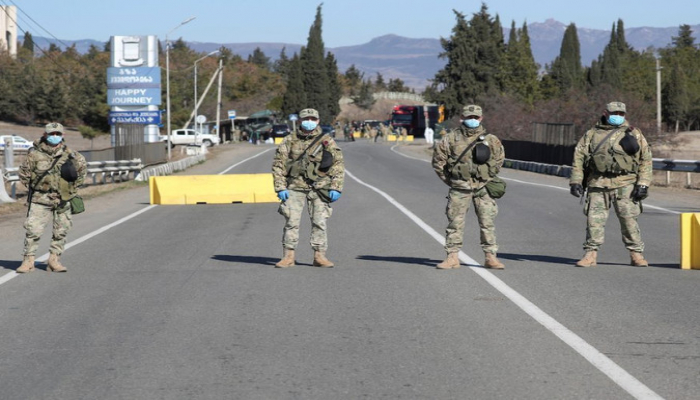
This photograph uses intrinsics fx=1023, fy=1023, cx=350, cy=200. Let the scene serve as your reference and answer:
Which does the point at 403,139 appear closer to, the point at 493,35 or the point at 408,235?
the point at 493,35

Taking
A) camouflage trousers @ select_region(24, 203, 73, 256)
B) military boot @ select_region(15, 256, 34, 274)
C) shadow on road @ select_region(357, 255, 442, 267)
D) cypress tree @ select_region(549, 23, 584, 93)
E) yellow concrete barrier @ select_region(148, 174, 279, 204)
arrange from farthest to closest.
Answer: cypress tree @ select_region(549, 23, 584, 93) < yellow concrete barrier @ select_region(148, 174, 279, 204) < shadow on road @ select_region(357, 255, 442, 267) < military boot @ select_region(15, 256, 34, 274) < camouflage trousers @ select_region(24, 203, 73, 256)

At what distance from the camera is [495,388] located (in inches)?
234

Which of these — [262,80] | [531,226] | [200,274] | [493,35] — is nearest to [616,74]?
[493,35]

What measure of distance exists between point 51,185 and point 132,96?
48.2m

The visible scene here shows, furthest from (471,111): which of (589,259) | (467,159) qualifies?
(589,259)

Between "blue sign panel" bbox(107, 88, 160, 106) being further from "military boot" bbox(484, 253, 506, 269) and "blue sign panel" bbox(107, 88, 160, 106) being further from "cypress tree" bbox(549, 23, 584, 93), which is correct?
"cypress tree" bbox(549, 23, 584, 93)

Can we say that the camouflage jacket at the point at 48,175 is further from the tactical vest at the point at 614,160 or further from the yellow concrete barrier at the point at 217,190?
the yellow concrete barrier at the point at 217,190

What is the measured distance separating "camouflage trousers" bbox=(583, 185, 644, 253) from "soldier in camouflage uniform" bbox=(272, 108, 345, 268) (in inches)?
113

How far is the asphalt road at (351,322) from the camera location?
6.14 m

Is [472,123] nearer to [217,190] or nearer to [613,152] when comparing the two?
[613,152]

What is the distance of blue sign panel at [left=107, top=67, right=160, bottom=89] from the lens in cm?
5838

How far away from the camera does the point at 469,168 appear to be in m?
11.0

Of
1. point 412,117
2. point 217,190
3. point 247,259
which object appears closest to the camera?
point 247,259

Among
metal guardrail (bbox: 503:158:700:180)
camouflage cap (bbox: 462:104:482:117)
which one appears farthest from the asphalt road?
metal guardrail (bbox: 503:158:700:180)
